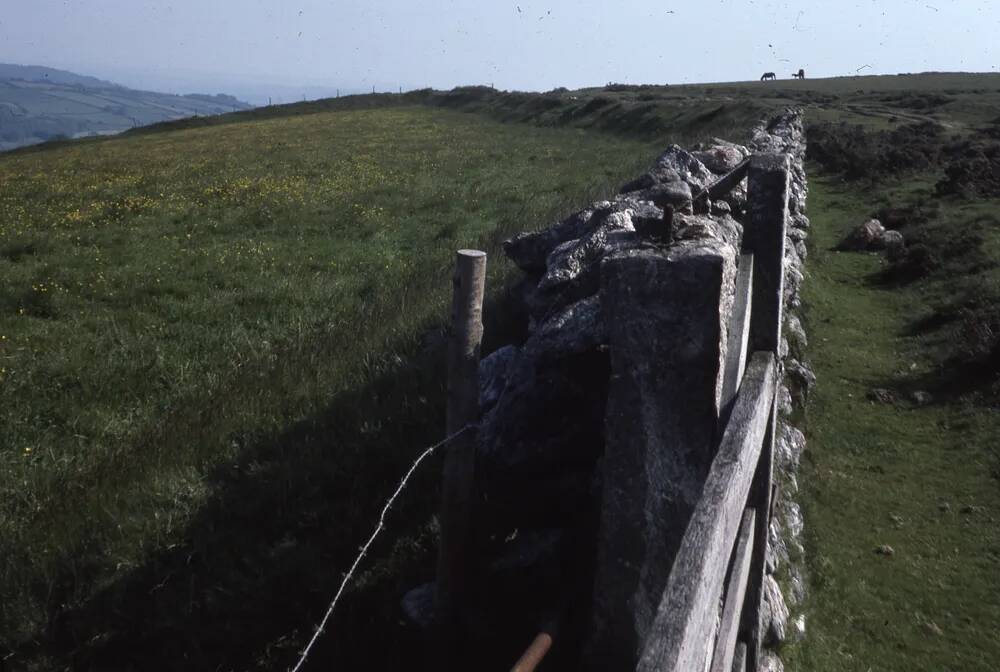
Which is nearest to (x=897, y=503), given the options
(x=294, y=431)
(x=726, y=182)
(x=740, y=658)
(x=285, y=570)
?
(x=726, y=182)

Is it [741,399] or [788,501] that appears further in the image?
[788,501]

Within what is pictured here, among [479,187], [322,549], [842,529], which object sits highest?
[479,187]

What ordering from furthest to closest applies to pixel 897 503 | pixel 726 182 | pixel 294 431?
pixel 897 503, pixel 294 431, pixel 726 182

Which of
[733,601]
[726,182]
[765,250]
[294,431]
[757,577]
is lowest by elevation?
[294,431]

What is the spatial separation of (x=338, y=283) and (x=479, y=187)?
979cm

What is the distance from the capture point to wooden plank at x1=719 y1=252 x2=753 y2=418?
2.92m

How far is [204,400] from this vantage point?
702 cm

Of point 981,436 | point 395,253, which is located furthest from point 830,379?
point 395,253

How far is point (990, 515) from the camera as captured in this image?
6.54m

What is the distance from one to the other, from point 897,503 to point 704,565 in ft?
19.2

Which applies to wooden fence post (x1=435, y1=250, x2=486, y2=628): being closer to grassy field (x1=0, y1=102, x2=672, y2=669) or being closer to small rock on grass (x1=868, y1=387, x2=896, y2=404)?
grassy field (x1=0, y1=102, x2=672, y2=669)

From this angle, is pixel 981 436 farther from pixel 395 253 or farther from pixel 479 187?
pixel 479 187

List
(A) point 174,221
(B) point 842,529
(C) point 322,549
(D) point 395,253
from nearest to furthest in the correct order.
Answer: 1. (C) point 322,549
2. (B) point 842,529
3. (D) point 395,253
4. (A) point 174,221

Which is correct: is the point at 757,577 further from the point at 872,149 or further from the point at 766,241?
the point at 872,149
